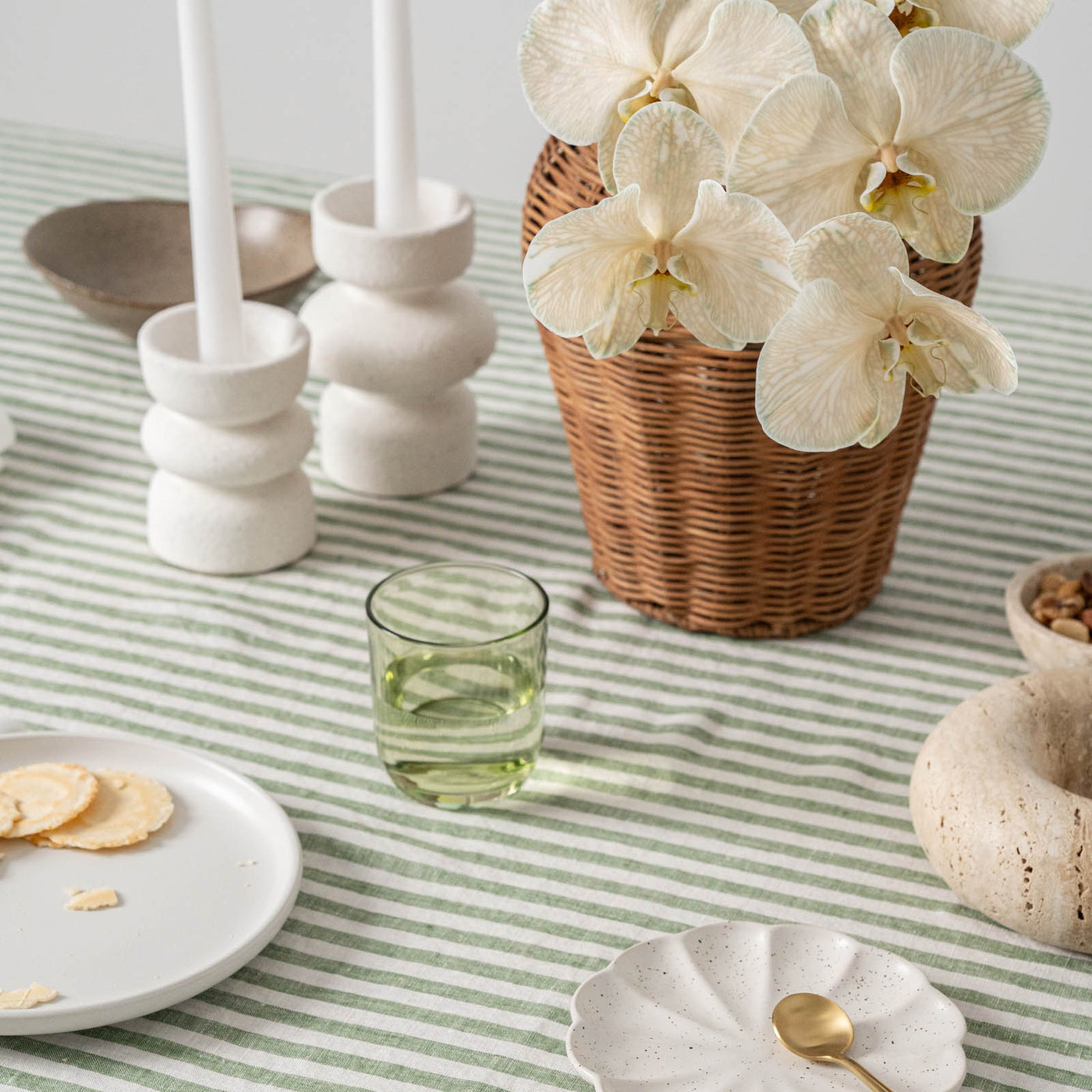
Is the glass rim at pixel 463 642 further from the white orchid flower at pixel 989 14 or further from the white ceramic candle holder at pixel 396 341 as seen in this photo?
the white orchid flower at pixel 989 14

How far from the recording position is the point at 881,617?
76 cm

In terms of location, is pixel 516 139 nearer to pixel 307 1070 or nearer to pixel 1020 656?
pixel 1020 656

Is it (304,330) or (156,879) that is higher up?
(304,330)

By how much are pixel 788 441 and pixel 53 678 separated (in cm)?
50

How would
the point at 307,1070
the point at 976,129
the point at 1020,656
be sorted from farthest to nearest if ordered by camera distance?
the point at 1020,656, the point at 307,1070, the point at 976,129

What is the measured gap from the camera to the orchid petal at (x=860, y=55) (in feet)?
0.97

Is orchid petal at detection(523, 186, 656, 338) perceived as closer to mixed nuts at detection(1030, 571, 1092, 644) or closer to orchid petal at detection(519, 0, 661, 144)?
orchid petal at detection(519, 0, 661, 144)

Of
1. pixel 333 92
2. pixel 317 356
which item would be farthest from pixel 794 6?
pixel 333 92

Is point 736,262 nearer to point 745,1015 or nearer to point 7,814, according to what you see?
point 745,1015

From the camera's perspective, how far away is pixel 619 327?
1.11ft

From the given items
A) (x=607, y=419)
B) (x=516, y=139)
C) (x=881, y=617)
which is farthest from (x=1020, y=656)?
(x=516, y=139)

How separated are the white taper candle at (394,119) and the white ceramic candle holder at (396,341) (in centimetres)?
2

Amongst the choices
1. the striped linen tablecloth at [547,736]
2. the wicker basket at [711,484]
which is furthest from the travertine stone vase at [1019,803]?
the wicker basket at [711,484]

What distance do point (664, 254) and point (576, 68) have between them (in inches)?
1.9
